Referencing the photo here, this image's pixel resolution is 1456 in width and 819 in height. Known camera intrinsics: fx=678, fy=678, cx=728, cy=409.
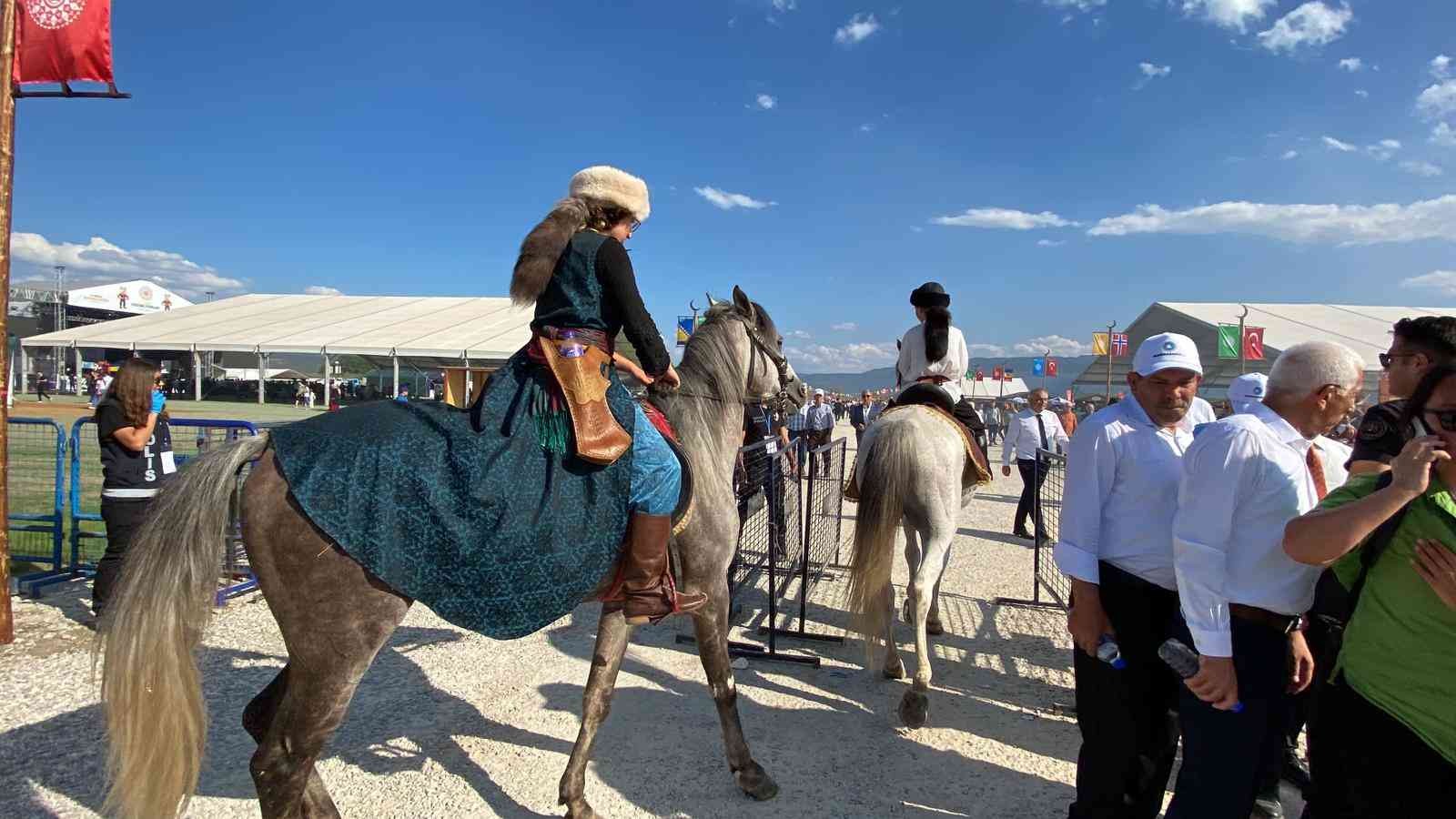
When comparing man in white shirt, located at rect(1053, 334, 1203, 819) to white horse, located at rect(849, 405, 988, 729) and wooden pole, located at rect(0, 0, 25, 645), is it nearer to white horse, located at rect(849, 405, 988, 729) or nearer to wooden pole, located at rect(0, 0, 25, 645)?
white horse, located at rect(849, 405, 988, 729)

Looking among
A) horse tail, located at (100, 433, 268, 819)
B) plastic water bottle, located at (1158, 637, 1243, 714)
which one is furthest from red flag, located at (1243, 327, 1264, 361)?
horse tail, located at (100, 433, 268, 819)

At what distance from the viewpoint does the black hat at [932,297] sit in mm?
5410

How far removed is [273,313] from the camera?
47531mm

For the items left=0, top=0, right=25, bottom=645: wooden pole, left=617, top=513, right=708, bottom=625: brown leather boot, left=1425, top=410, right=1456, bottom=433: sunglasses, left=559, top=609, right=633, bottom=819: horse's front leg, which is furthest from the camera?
left=0, top=0, right=25, bottom=645: wooden pole

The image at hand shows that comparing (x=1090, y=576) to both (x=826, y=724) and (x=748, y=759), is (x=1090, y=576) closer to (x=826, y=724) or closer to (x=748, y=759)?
(x=748, y=759)

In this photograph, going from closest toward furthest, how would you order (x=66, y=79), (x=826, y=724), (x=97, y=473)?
(x=826, y=724)
(x=66, y=79)
(x=97, y=473)

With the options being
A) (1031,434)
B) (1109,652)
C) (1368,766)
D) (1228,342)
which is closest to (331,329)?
(1031,434)

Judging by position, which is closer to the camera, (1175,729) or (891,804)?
(1175,729)

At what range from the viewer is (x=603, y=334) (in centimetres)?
296

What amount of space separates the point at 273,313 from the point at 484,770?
177 feet

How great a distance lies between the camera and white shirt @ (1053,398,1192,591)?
8.55 ft

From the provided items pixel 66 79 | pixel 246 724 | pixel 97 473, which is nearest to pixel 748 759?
pixel 246 724

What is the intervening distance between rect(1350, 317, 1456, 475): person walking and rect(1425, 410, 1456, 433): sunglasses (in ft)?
0.15

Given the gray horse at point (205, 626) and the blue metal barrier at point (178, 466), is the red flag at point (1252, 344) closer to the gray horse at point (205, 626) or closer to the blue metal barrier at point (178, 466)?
the blue metal barrier at point (178, 466)
